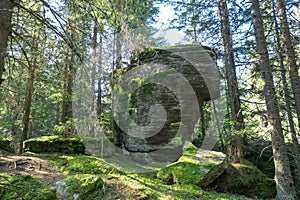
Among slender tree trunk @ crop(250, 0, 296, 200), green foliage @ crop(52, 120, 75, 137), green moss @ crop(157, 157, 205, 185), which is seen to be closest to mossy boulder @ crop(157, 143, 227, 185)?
green moss @ crop(157, 157, 205, 185)

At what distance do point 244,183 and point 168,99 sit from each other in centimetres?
454

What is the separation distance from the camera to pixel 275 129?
521 cm

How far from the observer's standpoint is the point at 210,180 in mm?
5559

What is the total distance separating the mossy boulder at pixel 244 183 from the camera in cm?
595

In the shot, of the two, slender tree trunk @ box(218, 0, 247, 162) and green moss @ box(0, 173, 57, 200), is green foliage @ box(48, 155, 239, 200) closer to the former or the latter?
green moss @ box(0, 173, 57, 200)

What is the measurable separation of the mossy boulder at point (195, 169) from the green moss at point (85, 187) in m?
2.23

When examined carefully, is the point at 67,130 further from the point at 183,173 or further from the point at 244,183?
the point at 244,183

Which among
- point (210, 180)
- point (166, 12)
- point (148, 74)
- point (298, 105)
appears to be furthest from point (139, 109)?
point (166, 12)

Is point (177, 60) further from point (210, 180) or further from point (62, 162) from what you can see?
point (62, 162)

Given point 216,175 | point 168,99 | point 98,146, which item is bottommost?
point 216,175

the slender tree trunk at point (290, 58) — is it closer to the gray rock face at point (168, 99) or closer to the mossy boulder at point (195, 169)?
the gray rock face at point (168, 99)

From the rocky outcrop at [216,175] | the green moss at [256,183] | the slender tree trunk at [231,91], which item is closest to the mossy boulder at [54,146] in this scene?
the rocky outcrop at [216,175]

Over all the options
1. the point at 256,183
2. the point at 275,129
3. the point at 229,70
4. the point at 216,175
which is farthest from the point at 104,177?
the point at 229,70

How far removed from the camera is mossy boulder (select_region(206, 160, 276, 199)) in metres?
5.95
